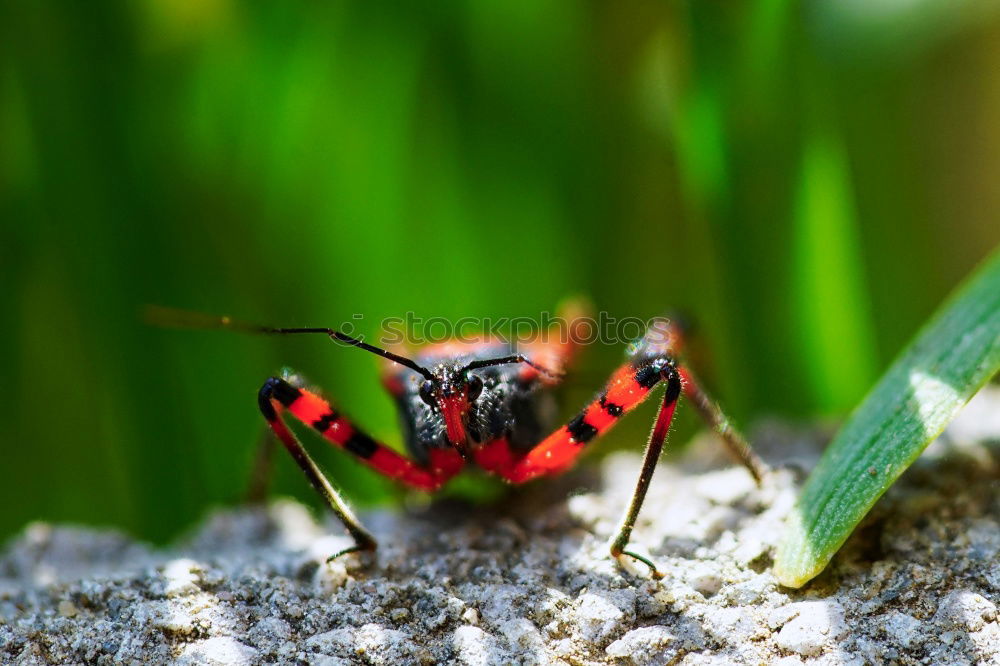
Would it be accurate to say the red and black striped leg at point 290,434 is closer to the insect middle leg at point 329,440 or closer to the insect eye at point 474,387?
the insect middle leg at point 329,440

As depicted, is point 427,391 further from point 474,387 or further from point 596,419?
point 596,419

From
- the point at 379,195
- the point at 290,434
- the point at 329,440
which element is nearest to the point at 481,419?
the point at 329,440

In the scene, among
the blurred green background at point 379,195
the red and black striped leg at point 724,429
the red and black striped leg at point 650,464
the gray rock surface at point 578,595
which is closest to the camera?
the gray rock surface at point 578,595

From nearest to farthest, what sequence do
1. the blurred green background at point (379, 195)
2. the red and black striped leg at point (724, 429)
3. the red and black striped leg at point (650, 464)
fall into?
the red and black striped leg at point (650, 464) → the red and black striped leg at point (724, 429) → the blurred green background at point (379, 195)

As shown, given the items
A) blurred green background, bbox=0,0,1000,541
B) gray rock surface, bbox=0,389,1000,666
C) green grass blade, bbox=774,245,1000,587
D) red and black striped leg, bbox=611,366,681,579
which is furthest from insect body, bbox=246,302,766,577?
blurred green background, bbox=0,0,1000,541

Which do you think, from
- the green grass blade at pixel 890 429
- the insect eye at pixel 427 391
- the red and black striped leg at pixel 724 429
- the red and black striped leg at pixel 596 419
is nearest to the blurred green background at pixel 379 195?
the red and black striped leg at pixel 724 429

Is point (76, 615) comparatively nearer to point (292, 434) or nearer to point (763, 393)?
point (292, 434)

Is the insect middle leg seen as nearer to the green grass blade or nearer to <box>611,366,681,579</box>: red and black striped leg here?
<box>611,366,681,579</box>: red and black striped leg
